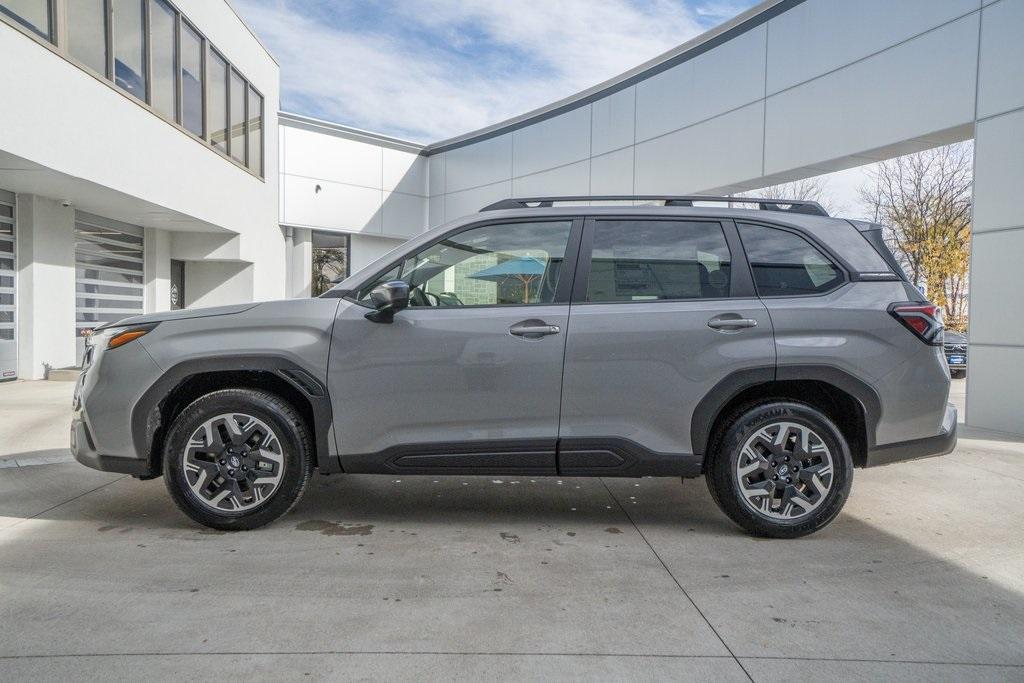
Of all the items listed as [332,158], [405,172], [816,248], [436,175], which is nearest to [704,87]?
[816,248]

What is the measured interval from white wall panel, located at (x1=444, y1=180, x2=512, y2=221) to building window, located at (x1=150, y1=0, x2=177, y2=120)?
28.6 ft

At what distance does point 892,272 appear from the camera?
3.84m

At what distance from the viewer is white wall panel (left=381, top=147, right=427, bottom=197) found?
22.4 metres

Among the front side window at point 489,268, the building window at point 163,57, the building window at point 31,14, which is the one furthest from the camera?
the building window at point 163,57

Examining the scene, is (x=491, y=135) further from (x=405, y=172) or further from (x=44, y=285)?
(x=44, y=285)

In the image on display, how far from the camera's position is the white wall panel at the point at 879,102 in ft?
26.2

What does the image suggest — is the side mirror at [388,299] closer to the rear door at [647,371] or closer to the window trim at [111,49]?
the rear door at [647,371]

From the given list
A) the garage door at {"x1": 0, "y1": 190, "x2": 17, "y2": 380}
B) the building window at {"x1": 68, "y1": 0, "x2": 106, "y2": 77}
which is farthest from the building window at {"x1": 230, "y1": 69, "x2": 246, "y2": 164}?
the garage door at {"x1": 0, "y1": 190, "x2": 17, "y2": 380}

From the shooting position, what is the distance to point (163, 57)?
12258 mm

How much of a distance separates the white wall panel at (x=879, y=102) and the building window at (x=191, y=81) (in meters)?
10.7

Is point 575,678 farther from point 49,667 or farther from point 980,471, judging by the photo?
point 980,471

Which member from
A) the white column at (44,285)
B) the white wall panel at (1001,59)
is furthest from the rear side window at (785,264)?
the white column at (44,285)

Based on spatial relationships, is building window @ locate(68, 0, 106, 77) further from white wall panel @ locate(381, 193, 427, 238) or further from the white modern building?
white wall panel @ locate(381, 193, 427, 238)

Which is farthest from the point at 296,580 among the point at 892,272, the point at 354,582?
the point at 892,272
